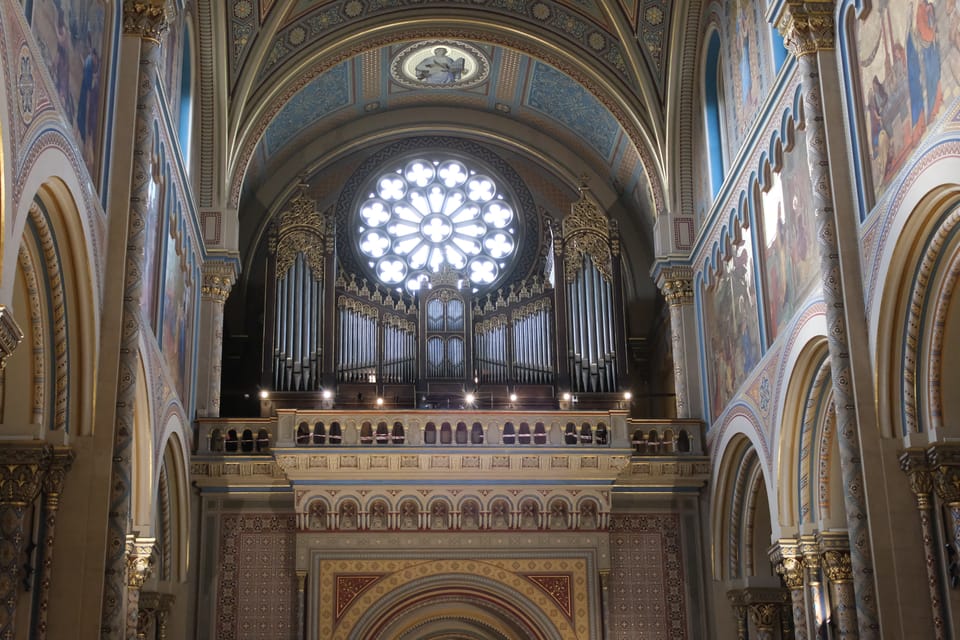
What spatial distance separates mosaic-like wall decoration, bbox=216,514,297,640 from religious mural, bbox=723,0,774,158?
9050 mm

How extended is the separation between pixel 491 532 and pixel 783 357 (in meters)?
5.61

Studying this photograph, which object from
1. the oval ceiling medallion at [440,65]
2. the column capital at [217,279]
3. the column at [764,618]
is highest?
the oval ceiling medallion at [440,65]

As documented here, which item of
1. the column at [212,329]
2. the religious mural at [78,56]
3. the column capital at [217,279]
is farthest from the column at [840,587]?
the column capital at [217,279]

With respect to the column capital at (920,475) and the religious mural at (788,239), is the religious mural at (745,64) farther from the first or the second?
the column capital at (920,475)

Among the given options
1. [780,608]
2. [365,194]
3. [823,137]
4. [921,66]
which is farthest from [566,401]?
[921,66]

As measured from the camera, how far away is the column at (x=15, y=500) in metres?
12.2

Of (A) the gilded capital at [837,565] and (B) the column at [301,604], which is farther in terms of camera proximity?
(B) the column at [301,604]

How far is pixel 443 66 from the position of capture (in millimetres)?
25078

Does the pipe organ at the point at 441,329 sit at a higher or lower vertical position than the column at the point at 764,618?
higher

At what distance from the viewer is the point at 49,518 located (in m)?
12.7

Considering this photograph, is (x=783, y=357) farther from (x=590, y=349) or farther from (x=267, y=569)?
(x=267, y=569)

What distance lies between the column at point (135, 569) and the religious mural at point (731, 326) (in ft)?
27.9

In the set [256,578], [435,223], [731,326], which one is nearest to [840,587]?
[731,326]

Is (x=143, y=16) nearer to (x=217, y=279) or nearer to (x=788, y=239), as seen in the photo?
(x=217, y=279)
